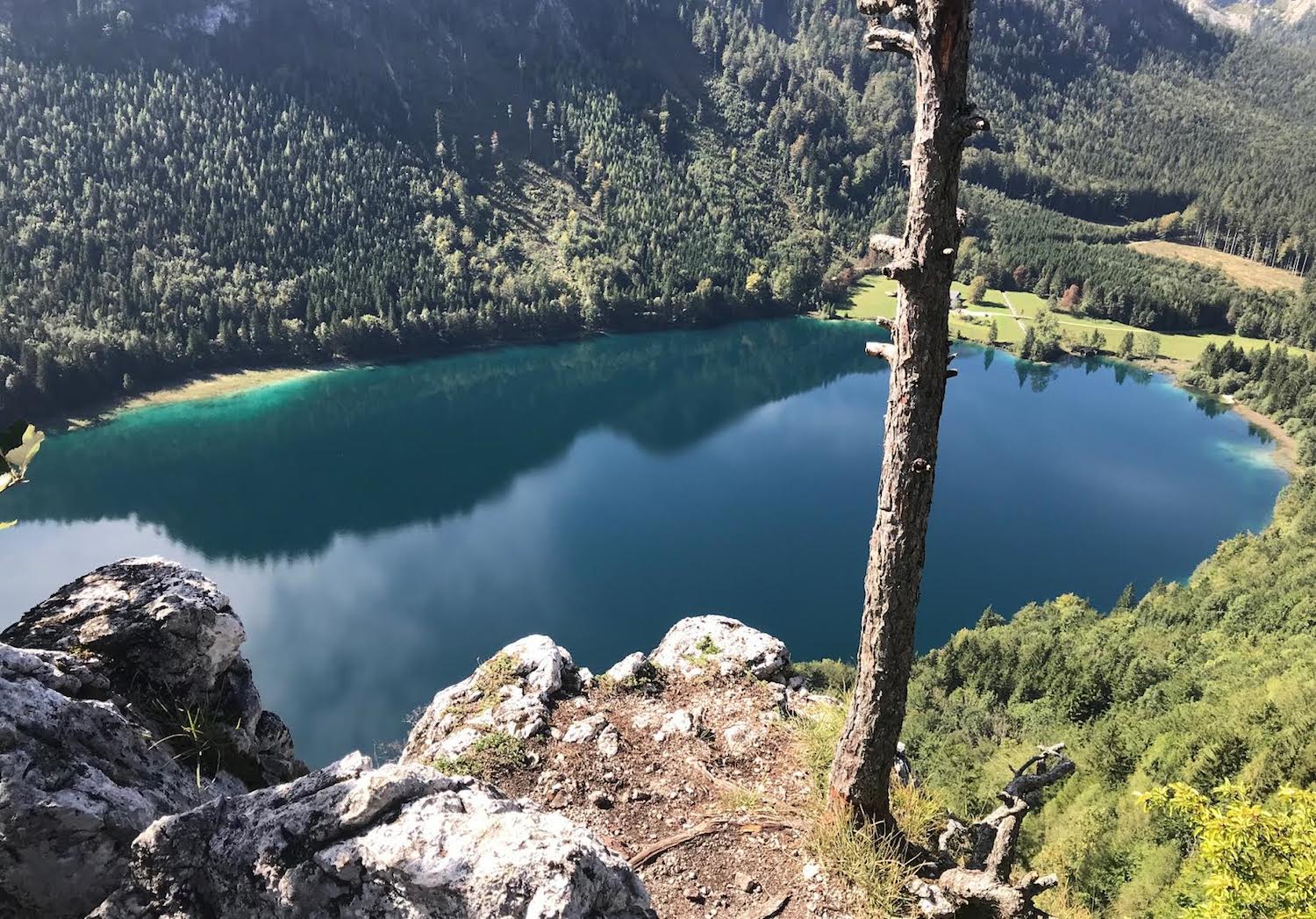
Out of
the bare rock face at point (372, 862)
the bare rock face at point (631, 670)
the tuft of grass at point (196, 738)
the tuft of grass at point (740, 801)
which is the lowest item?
the bare rock face at point (631, 670)

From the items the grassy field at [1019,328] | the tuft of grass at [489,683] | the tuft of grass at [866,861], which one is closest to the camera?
the tuft of grass at [866,861]

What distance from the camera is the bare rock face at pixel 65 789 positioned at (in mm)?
4660

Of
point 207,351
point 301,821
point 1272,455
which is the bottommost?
point 1272,455

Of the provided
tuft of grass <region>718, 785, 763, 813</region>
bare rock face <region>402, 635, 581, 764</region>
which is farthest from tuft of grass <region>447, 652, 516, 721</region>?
tuft of grass <region>718, 785, 763, 813</region>

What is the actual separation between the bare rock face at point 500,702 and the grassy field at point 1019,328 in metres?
98.7

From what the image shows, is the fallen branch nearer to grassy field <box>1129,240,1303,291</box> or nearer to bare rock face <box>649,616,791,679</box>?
bare rock face <box>649,616,791,679</box>

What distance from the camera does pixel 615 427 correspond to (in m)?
74.8

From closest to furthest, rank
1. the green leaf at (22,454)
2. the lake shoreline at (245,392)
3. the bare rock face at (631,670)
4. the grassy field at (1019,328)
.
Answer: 1. the green leaf at (22,454)
2. the bare rock face at (631,670)
3. the lake shoreline at (245,392)
4. the grassy field at (1019,328)

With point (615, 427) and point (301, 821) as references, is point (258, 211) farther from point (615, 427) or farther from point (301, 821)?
point (301, 821)

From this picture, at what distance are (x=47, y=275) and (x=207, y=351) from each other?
1780 centimetres

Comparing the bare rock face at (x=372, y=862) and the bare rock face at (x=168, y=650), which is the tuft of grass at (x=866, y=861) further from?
the bare rock face at (x=168, y=650)

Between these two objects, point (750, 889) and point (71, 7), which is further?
point (71, 7)

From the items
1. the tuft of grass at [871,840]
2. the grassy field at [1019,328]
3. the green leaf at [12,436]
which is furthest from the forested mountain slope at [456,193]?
the tuft of grass at [871,840]

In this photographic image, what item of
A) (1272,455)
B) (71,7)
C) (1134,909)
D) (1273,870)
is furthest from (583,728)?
(71,7)
